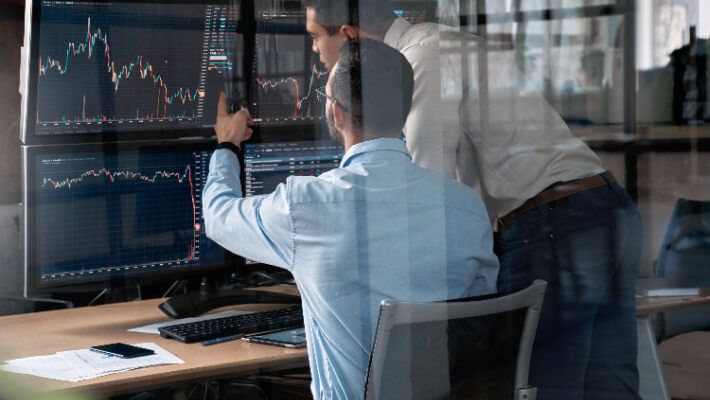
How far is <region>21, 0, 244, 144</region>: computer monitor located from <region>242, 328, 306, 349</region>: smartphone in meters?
0.47

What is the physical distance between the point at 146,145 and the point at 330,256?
587 millimetres

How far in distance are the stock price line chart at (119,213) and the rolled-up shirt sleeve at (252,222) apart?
95mm

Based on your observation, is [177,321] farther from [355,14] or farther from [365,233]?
[355,14]

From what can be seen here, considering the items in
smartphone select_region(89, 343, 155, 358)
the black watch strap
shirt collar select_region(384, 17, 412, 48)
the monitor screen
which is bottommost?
smartphone select_region(89, 343, 155, 358)

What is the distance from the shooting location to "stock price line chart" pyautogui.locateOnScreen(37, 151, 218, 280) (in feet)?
6.78

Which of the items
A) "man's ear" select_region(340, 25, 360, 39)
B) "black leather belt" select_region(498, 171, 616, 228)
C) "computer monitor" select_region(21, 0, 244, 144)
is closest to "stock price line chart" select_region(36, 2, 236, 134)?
"computer monitor" select_region(21, 0, 244, 144)

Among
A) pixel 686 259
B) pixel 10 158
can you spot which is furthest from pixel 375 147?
pixel 10 158

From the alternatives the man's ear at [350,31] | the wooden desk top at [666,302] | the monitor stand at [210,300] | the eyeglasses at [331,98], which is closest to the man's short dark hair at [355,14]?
the man's ear at [350,31]

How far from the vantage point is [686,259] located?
1833 mm

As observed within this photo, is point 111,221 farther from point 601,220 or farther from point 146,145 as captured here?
point 601,220

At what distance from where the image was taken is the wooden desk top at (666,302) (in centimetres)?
184

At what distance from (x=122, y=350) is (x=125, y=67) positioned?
0.58 m

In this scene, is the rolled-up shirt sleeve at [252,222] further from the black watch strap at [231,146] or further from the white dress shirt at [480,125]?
the white dress shirt at [480,125]

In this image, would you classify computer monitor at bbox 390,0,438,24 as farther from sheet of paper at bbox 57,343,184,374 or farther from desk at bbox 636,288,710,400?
sheet of paper at bbox 57,343,184,374
